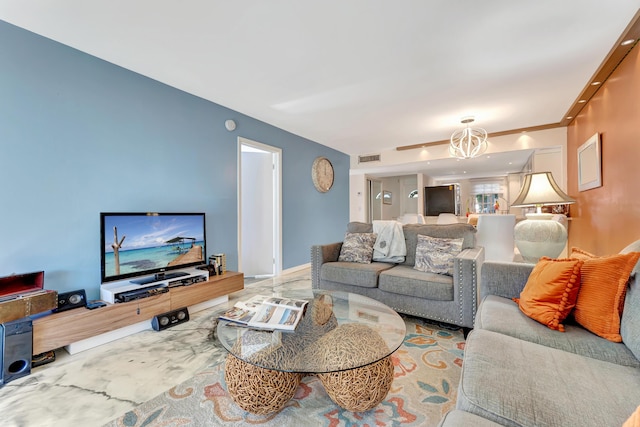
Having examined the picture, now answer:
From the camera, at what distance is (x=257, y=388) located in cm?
129

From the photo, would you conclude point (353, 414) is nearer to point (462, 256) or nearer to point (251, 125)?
point (462, 256)

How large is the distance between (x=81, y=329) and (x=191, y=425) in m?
1.27

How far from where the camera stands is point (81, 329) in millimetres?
1931

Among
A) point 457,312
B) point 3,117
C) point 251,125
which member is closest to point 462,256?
point 457,312

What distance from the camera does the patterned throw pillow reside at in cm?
245

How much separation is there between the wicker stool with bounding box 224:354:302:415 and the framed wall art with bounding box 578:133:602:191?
369 centimetres

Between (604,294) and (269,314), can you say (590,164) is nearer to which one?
(604,294)

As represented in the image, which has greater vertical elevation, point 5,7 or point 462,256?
point 5,7

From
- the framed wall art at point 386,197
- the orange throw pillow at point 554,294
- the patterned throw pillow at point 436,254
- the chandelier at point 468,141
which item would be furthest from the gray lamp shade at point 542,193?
the framed wall art at point 386,197

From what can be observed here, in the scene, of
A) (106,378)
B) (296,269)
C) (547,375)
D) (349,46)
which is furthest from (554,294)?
(296,269)

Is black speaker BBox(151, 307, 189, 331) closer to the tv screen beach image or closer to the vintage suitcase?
the tv screen beach image

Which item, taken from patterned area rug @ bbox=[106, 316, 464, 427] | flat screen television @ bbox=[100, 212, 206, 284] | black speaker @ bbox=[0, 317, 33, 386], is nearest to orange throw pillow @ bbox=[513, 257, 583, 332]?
patterned area rug @ bbox=[106, 316, 464, 427]

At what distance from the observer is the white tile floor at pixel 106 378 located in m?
1.39

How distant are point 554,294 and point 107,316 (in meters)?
2.93
